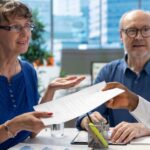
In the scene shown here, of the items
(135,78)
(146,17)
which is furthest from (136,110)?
(146,17)

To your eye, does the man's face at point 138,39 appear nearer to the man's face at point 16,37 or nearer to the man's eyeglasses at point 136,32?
the man's eyeglasses at point 136,32

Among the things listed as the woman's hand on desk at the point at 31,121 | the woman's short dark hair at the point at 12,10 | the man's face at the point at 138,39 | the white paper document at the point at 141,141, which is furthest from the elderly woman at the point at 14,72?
the man's face at the point at 138,39

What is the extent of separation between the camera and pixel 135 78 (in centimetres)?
206

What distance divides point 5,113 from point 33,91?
0.76 feet

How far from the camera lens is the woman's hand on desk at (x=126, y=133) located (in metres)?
1.44

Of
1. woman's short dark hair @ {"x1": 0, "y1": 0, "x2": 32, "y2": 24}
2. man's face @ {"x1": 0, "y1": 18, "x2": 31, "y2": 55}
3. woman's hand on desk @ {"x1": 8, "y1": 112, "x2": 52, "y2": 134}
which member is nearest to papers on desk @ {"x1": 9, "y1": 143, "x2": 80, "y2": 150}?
woman's hand on desk @ {"x1": 8, "y1": 112, "x2": 52, "y2": 134}

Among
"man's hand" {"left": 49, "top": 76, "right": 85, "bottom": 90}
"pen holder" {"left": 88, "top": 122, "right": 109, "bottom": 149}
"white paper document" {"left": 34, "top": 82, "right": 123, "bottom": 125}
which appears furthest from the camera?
"man's hand" {"left": 49, "top": 76, "right": 85, "bottom": 90}

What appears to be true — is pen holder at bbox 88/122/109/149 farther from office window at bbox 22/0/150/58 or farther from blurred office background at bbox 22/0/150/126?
office window at bbox 22/0/150/58

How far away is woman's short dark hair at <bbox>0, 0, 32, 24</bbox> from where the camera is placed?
1.59 metres

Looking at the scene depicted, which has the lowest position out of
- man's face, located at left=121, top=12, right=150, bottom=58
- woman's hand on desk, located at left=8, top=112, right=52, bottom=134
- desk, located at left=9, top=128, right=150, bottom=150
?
desk, located at left=9, top=128, right=150, bottom=150

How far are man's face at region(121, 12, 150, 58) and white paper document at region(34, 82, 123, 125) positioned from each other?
74 centimetres

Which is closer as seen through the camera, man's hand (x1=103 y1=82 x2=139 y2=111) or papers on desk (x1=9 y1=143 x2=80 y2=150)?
papers on desk (x1=9 y1=143 x2=80 y2=150)

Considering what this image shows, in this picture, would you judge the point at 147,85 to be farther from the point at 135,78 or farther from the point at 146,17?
the point at 146,17

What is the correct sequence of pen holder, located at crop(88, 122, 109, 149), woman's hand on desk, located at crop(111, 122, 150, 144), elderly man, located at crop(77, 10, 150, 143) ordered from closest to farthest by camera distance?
pen holder, located at crop(88, 122, 109, 149) < woman's hand on desk, located at crop(111, 122, 150, 144) < elderly man, located at crop(77, 10, 150, 143)
